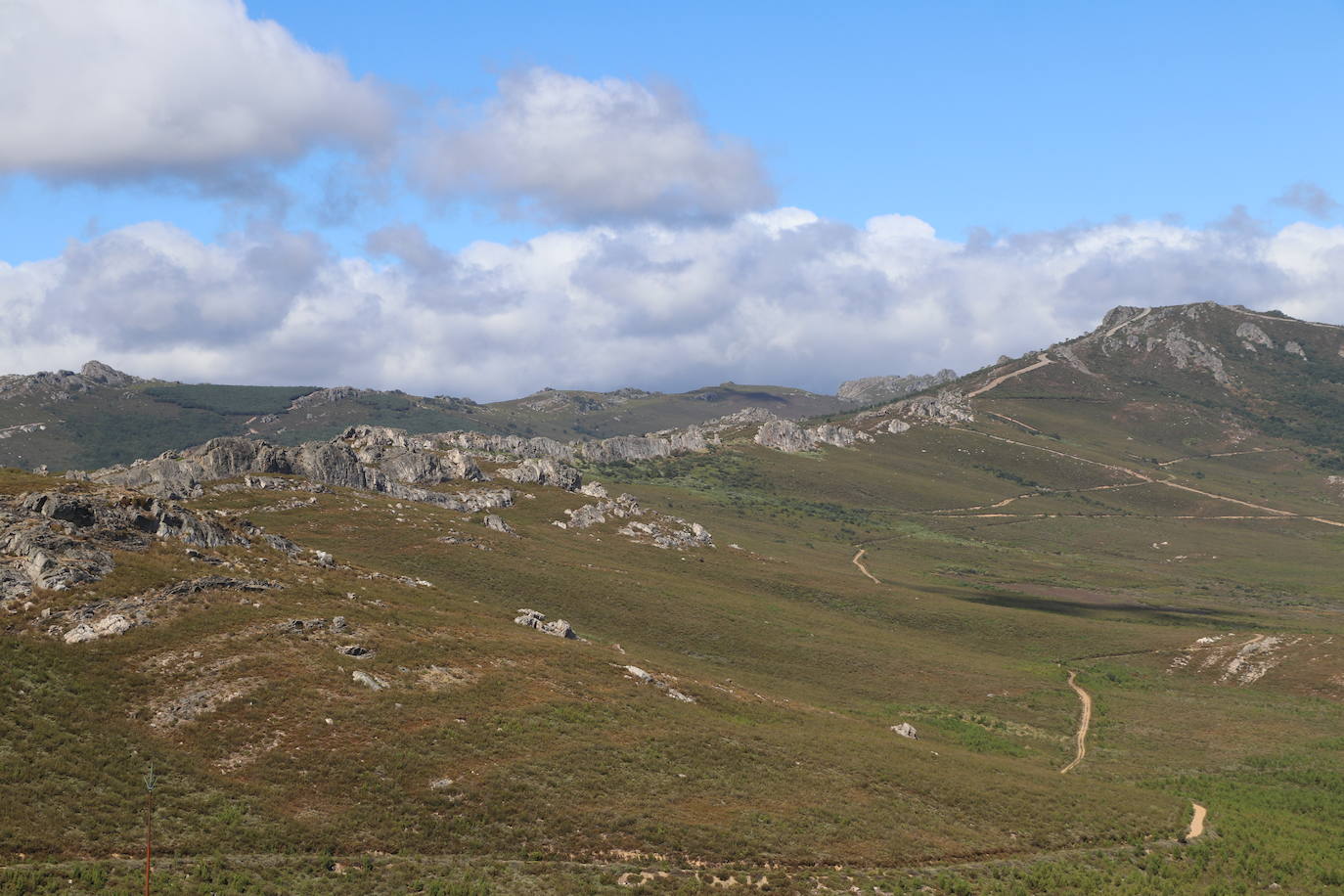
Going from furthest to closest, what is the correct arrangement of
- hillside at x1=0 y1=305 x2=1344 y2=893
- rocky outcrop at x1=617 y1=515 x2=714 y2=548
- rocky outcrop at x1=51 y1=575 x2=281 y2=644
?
rocky outcrop at x1=617 y1=515 x2=714 y2=548, rocky outcrop at x1=51 y1=575 x2=281 y2=644, hillside at x1=0 y1=305 x2=1344 y2=893

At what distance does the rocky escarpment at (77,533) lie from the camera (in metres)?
58.3

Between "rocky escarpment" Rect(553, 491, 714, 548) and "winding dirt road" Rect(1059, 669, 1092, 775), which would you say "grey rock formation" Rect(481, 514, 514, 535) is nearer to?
"rocky escarpment" Rect(553, 491, 714, 548)

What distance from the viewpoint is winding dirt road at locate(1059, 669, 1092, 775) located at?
3091 inches

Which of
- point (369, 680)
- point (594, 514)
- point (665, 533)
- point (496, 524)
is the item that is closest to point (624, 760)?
point (369, 680)

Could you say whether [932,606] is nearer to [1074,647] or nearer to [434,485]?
[1074,647]

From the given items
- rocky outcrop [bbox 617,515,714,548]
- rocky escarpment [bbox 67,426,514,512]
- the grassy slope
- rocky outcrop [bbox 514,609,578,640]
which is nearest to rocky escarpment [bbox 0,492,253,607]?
the grassy slope

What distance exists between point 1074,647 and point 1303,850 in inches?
3117

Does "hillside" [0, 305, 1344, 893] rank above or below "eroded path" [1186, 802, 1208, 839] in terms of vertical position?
above

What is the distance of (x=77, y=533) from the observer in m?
65.8

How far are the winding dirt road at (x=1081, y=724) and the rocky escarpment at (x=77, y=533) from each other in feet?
262

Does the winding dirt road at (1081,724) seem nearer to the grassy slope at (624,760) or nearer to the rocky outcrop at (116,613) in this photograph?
the grassy slope at (624,760)

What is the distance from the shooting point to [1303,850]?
57344 millimetres

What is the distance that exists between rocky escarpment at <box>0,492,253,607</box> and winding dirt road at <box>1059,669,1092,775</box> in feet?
262

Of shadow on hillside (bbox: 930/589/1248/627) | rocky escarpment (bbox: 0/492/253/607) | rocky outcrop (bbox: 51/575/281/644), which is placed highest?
rocky escarpment (bbox: 0/492/253/607)
